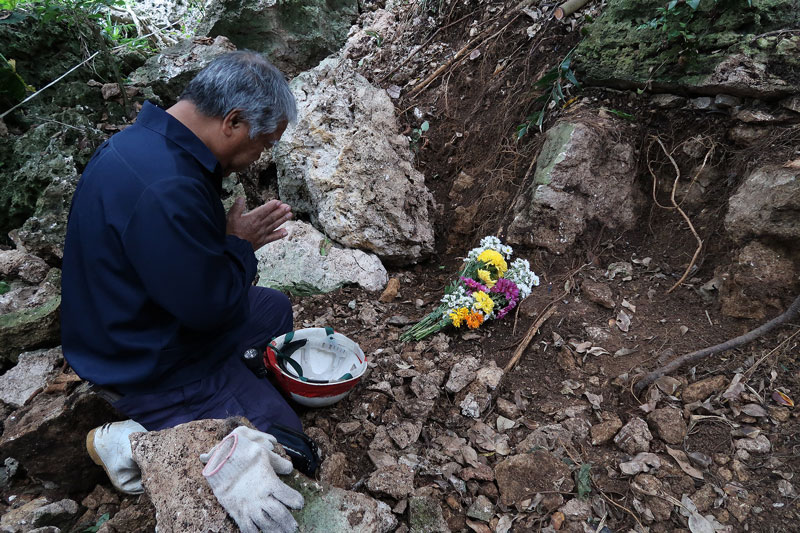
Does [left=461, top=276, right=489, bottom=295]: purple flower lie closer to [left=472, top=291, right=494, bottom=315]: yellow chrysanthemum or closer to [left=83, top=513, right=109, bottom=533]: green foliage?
[left=472, top=291, right=494, bottom=315]: yellow chrysanthemum

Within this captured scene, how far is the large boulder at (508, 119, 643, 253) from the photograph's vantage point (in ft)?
11.0

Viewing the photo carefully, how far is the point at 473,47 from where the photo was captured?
477 cm

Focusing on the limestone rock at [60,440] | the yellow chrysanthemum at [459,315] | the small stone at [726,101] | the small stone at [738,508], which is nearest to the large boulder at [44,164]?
the limestone rock at [60,440]

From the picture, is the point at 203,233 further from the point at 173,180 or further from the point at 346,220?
the point at 346,220

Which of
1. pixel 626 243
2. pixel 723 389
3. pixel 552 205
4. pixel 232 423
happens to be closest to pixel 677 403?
pixel 723 389

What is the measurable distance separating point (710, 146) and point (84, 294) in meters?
3.67

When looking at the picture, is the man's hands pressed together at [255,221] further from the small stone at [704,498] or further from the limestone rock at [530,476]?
the small stone at [704,498]

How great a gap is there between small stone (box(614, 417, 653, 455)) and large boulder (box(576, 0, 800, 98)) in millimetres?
2204

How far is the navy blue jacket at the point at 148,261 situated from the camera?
1701 millimetres

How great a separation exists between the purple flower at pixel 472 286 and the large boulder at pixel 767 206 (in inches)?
58.8

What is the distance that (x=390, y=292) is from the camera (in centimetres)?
372

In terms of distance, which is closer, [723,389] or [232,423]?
[232,423]

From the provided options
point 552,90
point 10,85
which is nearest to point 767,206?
point 552,90

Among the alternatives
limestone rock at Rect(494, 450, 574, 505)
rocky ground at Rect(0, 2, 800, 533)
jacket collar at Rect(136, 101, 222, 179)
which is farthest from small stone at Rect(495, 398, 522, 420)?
jacket collar at Rect(136, 101, 222, 179)
